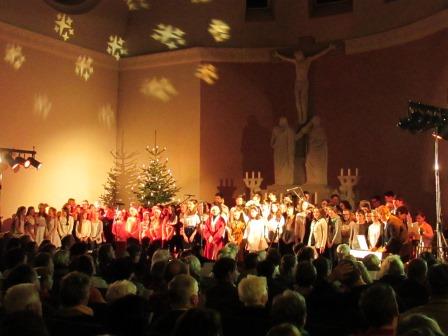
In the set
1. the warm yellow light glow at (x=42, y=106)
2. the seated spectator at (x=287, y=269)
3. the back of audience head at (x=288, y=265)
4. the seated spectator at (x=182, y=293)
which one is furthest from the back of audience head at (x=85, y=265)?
the warm yellow light glow at (x=42, y=106)

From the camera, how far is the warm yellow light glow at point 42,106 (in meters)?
16.1

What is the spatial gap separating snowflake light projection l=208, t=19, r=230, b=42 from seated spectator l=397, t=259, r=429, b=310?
13779 millimetres

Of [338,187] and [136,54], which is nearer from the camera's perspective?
[338,187]

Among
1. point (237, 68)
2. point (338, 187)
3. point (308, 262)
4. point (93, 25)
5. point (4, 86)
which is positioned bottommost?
point (308, 262)

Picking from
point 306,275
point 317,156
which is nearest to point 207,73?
point 317,156

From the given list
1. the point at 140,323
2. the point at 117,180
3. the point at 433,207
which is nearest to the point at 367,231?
the point at 433,207

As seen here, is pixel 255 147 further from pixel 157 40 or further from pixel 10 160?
pixel 10 160

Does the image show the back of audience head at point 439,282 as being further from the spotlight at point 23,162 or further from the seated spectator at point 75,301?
the spotlight at point 23,162

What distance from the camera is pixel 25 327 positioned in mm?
2938

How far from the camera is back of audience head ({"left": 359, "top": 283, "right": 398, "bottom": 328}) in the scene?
9.98 ft

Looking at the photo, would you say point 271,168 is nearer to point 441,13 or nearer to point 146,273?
point 441,13

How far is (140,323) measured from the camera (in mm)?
3686

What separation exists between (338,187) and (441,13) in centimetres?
512

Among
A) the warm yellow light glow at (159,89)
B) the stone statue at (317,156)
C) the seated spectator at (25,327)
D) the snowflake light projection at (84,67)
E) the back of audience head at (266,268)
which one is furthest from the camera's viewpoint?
the warm yellow light glow at (159,89)
